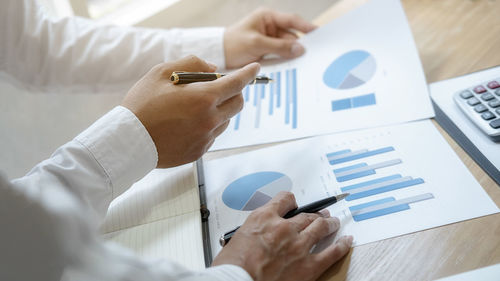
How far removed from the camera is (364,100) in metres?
0.66

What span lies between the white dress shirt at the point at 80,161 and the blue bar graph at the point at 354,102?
25 centimetres

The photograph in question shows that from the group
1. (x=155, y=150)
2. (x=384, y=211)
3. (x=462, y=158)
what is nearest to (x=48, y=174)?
(x=155, y=150)

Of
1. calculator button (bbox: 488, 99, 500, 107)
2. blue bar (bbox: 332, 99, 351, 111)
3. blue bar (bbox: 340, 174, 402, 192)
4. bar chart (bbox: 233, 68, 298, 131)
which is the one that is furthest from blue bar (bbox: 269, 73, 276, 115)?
calculator button (bbox: 488, 99, 500, 107)

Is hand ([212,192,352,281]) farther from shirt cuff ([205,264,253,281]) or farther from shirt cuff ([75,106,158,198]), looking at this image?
shirt cuff ([75,106,158,198])

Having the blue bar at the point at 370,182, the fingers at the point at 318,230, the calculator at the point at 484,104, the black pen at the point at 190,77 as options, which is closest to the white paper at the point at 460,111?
the calculator at the point at 484,104

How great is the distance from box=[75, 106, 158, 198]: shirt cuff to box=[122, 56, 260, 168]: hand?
0.05 feet

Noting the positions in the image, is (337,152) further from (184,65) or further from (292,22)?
(292,22)

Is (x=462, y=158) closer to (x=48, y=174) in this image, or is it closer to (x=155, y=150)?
(x=155, y=150)

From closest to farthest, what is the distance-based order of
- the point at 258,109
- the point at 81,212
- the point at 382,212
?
the point at 81,212 < the point at 382,212 < the point at 258,109

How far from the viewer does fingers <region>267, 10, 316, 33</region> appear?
0.83 metres

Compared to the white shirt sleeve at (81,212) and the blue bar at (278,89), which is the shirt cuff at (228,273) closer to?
the white shirt sleeve at (81,212)

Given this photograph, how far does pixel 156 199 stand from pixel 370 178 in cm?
28

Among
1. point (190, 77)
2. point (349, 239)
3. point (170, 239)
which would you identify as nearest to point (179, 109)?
point (190, 77)

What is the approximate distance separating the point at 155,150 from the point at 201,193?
84 mm
